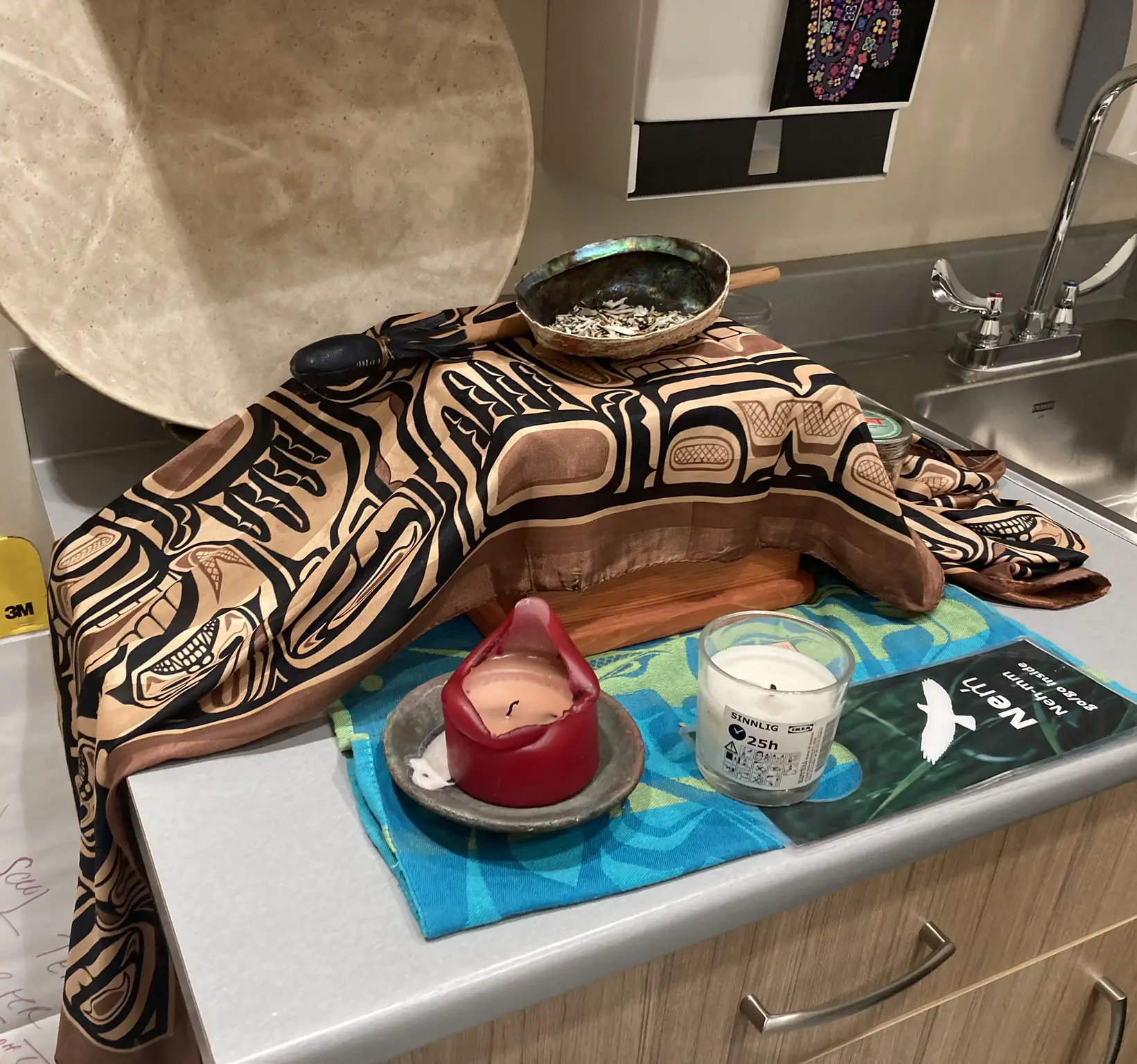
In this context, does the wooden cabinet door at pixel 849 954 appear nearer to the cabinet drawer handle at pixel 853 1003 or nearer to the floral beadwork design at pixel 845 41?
the cabinet drawer handle at pixel 853 1003

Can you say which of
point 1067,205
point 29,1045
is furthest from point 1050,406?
point 29,1045

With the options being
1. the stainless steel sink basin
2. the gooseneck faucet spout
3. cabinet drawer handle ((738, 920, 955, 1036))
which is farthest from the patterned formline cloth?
the gooseneck faucet spout

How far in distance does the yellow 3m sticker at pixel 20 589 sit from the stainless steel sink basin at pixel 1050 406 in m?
0.99

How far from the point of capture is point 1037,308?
4.52 ft

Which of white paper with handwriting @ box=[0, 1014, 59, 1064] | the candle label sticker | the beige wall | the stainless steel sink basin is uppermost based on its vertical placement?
the beige wall

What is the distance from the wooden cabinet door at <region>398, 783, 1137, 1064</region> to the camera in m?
0.62

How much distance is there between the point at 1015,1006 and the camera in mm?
890

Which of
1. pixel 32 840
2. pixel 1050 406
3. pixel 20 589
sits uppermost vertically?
pixel 1050 406

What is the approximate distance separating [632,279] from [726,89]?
245mm

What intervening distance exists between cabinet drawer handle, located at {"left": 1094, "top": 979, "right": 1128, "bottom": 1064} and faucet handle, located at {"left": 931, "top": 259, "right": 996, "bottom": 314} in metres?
0.81

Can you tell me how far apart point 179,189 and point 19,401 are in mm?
306

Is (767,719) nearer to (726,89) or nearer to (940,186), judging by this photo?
(726,89)

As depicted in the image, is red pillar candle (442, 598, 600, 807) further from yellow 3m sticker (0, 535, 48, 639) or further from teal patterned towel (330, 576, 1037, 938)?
yellow 3m sticker (0, 535, 48, 639)

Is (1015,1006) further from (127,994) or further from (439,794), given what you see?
(127,994)
